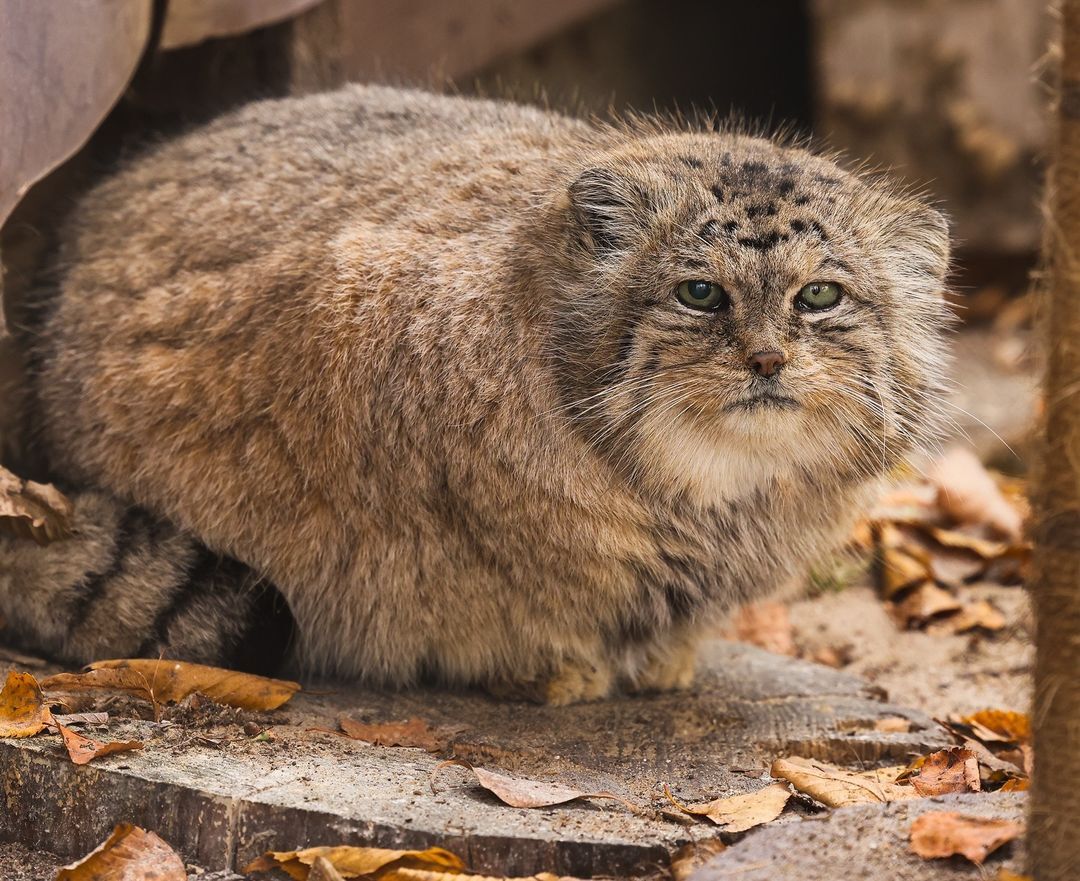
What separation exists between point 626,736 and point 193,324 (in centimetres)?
165

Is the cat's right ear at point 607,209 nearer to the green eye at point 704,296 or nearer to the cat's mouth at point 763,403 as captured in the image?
the green eye at point 704,296

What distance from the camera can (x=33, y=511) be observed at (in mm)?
3725

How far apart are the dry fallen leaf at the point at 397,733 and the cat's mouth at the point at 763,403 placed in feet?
3.58

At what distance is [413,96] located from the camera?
453 centimetres

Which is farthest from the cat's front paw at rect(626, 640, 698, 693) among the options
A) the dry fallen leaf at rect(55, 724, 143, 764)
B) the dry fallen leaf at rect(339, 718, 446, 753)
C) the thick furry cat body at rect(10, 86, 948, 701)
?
the dry fallen leaf at rect(55, 724, 143, 764)

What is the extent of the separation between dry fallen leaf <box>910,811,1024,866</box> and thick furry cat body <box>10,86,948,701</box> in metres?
1.02

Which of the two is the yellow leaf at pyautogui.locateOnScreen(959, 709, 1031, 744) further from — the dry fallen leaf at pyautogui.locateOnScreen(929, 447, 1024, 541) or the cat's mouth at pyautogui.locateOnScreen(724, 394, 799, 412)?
the dry fallen leaf at pyautogui.locateOnScreen(929, 447, 1024, 541)

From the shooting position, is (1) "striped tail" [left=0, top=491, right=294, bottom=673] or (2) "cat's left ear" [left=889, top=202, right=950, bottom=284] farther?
(1) "striped tail" [left=0, top=491, right=294, bottom=673]

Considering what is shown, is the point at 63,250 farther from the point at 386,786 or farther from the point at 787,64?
the point at 787,64

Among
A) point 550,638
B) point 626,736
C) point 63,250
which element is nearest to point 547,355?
point 550,638

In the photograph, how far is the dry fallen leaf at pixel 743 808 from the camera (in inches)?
115

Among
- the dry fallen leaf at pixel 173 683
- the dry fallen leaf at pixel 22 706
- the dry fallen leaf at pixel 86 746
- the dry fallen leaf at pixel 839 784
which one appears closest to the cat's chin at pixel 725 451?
the dry fallen leaf at pixel 839 784

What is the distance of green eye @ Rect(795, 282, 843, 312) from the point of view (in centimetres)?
329

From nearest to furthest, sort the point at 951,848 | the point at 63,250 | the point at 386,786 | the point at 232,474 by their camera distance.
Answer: the point at 951,848 < the point at 386,786 < the point at 232,474 < the point at 63,250
